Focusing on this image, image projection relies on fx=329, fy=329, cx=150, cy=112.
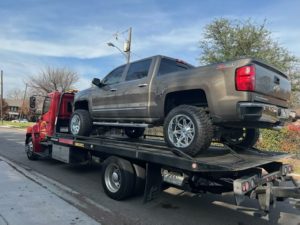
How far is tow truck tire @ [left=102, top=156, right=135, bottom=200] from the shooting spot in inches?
238

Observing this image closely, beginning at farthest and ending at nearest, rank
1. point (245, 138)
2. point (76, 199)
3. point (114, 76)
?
1. point (114, 76)
2. point (245, 138)
3. point (76, 199)

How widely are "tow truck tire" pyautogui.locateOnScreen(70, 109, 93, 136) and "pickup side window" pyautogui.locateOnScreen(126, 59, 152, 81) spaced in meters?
1.70

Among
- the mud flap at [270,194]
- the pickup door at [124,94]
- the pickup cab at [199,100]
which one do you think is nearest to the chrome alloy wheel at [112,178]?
the pickup cab at [199,100]

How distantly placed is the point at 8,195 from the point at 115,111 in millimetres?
2711

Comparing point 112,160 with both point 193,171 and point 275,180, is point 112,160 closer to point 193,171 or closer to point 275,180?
point 193,171

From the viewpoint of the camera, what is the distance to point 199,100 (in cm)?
595

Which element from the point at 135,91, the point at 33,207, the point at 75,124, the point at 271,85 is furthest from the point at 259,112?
the point at 75,124

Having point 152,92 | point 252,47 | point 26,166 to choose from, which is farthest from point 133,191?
point 252,47

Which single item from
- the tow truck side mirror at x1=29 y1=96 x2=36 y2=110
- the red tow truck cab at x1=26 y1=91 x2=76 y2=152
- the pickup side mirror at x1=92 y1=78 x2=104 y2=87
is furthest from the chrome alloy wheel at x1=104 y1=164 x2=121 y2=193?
the tow truck side mirror at x1=29 y1=96 x2=36 y2=110

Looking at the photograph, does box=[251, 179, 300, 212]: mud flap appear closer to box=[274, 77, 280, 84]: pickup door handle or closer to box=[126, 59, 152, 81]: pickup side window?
box=[274, 77, 280, 84]: pickup door handle

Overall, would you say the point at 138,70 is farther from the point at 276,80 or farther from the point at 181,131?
the point at 276,80

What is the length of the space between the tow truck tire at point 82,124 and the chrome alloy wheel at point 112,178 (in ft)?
6.08

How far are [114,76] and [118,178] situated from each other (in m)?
2.59

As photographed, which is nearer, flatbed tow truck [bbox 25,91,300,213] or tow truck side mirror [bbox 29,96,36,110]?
flatbed tow truck [bbox 25,91,300,213]
